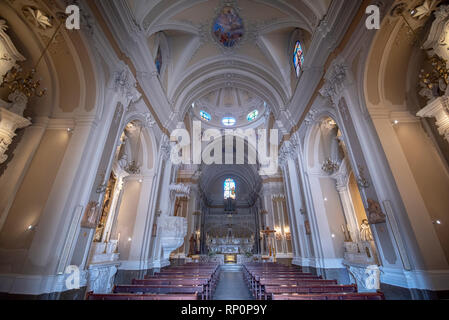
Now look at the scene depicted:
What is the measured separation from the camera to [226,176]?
2839cm

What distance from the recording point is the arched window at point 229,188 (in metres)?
27.1

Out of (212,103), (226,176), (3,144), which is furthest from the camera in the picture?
(226,176)

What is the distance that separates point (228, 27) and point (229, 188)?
21.2 metres

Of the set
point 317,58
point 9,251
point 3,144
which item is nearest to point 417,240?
point 317,58

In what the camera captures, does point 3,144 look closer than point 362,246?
Yes

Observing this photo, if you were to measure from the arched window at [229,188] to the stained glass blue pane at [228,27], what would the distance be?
20.2m

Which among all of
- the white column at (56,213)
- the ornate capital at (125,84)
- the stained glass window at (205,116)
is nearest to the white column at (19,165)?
the white column at (56,213)

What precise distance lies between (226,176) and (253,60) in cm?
1958

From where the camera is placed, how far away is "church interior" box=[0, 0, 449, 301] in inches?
148

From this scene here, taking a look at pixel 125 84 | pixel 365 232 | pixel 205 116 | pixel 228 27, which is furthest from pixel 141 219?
pixel 205 116

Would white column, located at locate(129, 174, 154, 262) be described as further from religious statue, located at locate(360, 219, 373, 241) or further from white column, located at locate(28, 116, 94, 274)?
religious statue, located at locate(360, 219, 373, 241)

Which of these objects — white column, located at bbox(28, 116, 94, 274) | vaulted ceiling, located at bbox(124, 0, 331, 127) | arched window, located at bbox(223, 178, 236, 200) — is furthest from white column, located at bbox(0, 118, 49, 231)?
arched window, located at bbox(223, 178, 236, 200)
